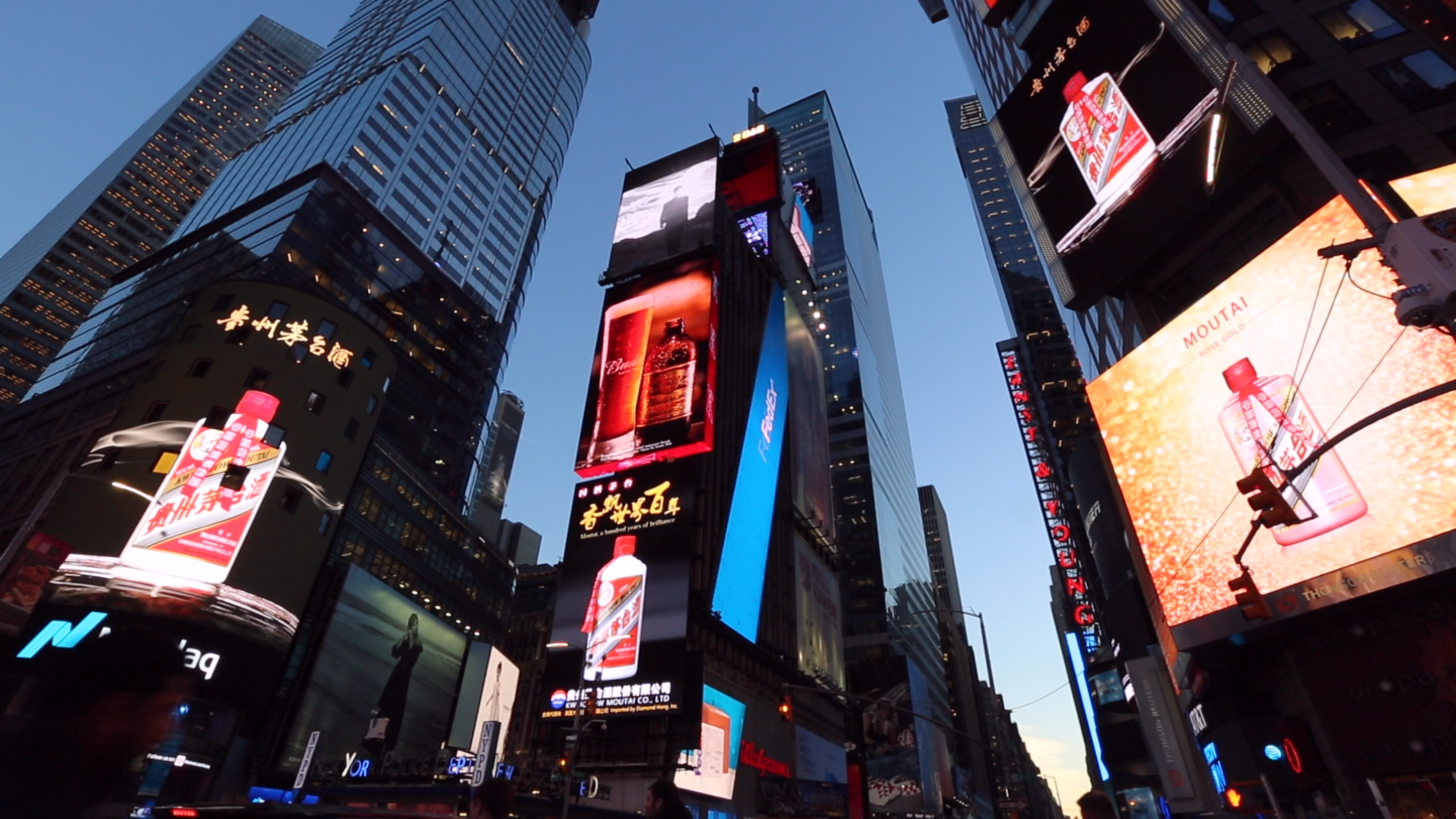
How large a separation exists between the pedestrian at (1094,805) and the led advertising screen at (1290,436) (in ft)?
37.8

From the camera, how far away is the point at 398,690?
Answer: 4734 centimetres

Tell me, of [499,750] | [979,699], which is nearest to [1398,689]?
[499,750]

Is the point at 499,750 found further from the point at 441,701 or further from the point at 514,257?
the point at 514,257

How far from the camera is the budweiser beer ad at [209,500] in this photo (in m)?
33.8

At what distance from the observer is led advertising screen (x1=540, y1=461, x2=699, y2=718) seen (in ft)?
114

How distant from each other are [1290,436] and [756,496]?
113ft

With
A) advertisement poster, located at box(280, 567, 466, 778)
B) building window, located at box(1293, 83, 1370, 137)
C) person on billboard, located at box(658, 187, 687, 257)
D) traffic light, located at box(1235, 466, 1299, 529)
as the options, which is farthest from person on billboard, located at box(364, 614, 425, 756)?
building window, located at box(1293, 83, 1370, 137)

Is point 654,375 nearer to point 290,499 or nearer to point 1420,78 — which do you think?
point 290,499

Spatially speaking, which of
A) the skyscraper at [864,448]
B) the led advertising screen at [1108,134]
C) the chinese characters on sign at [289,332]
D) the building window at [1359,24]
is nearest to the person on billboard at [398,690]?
the chinese characters on sign at [289,332]

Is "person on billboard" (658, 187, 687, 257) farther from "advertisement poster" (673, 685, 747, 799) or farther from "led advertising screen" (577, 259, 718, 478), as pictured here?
"advertisement poster" (673, 685, 747, 799)

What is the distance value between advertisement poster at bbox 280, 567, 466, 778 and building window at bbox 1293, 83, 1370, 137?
147ft

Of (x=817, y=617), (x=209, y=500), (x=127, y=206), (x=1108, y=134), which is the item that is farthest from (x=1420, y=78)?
(x=127, y=206)

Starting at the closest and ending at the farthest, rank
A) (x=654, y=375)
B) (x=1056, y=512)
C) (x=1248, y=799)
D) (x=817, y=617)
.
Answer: (x=1248, y=799)
(x=654, y=375)
(x=817, y=617)
(x=1056, y=512)

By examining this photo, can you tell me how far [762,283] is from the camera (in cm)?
6488
